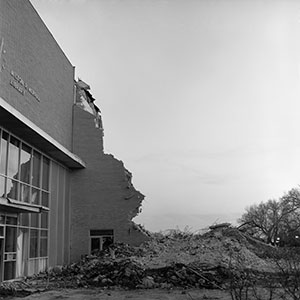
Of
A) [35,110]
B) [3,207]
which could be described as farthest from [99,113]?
[3,207]

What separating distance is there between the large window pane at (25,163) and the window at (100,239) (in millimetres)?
8674

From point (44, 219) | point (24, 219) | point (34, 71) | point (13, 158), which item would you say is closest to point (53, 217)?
point (44, 219)

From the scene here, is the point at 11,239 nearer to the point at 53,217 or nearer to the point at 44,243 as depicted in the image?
the point at 44,243

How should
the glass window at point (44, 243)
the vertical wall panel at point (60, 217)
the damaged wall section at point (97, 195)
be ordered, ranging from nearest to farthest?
the glass window at point (44, 243) < the vertical wall panel at point (60, 217) < the damaged wall section at point (97, 195)

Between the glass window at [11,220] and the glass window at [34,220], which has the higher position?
the glass window at [34,220]

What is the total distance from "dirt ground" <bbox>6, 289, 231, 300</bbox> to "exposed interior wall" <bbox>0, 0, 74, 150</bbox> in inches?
318

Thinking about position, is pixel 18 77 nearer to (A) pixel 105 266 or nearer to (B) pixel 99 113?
(A) pixel 105 266

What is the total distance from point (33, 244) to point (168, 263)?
6743 millimetres

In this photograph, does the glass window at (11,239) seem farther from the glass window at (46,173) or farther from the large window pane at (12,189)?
the glass window at (46,173)

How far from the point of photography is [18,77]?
64.5ft

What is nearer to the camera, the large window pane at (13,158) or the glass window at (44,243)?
the large window pane at (13,158)

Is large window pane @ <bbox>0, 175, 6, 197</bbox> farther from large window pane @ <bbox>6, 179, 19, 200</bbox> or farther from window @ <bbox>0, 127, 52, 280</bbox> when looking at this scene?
large window pane @ <bbox>6, 179, 19, 200</bbox>

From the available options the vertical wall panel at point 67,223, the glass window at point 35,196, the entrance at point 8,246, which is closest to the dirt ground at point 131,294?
the entrance at point 8,246

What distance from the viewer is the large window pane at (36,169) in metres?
22.1
